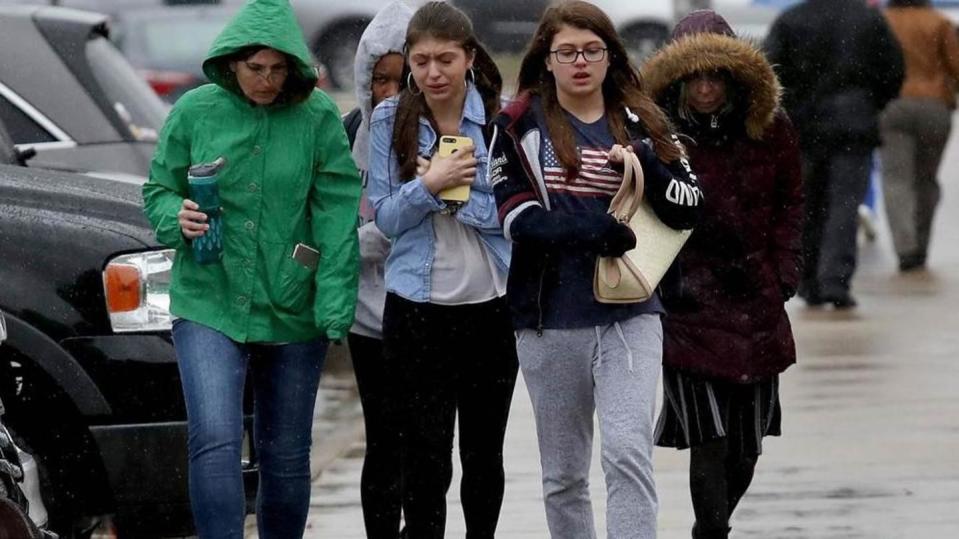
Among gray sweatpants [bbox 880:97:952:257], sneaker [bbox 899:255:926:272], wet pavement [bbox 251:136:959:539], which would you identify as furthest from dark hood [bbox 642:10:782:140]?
sneaker [bbox 899:255:926:272]

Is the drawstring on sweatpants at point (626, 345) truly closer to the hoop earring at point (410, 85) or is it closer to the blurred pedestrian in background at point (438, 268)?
the blurred pedestrian in background at point (438, 268)

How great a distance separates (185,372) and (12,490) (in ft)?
1.98

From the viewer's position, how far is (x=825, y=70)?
12.3 m

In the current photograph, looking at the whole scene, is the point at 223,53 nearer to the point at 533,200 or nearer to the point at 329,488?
the point at 533,200

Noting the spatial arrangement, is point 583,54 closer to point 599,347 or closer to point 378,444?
point 599,347

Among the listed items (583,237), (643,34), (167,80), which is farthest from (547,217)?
(643,34)

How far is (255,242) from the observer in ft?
18.5

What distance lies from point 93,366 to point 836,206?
709 cm

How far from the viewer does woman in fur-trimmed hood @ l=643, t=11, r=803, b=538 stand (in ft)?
20.1

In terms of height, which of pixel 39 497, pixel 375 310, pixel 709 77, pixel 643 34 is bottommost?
pixel 643 34

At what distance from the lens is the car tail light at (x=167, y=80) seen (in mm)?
21172

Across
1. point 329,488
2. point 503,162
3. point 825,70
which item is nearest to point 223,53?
point 503,162

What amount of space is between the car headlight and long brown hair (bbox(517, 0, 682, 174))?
127cm

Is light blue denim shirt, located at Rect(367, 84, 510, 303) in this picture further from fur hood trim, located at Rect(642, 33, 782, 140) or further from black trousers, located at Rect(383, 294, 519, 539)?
fur hood trim, located at Rect(642, 33, 782, 140)
